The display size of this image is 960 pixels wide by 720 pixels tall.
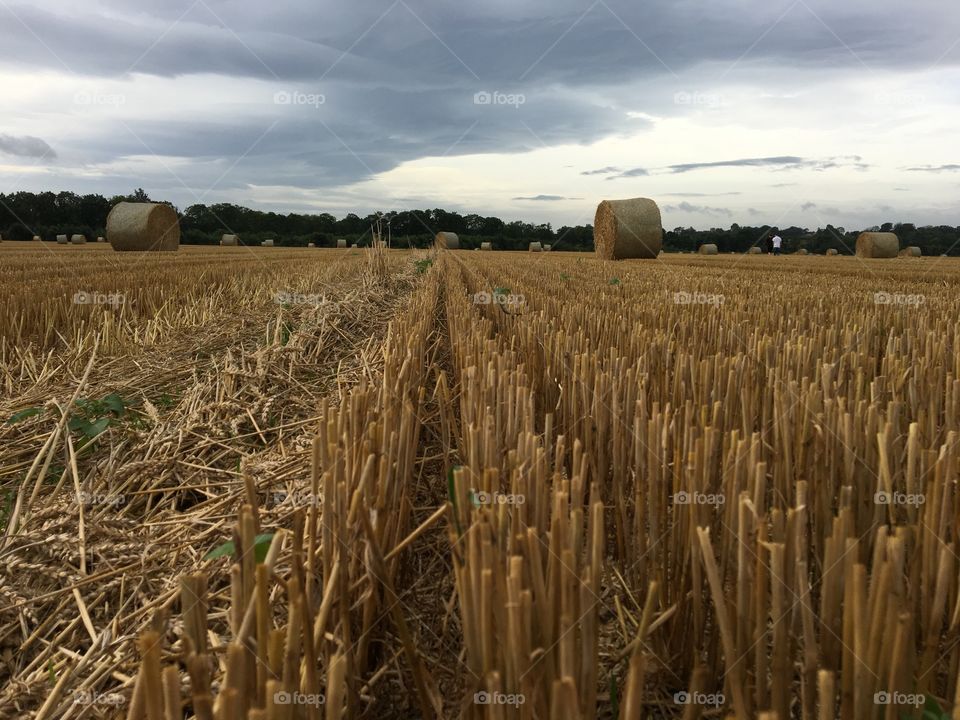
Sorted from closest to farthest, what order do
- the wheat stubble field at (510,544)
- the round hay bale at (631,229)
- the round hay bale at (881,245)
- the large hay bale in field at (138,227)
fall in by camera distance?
the wheat stubble field at (510,544)
the round hay bale at (631,229)
the large hay bale in field at (138,227)
the round hay bale at (881,245)

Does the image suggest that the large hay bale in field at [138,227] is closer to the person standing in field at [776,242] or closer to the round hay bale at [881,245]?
the round hay bale at [881,245]

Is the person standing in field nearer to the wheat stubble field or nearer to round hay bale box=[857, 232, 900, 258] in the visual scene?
round hay bale box=[857, 232, 900, 258]

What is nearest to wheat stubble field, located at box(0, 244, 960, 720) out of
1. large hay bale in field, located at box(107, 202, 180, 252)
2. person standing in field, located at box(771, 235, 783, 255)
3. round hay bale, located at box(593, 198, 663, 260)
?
round hay bale, located at box(593, 198, 663, 260)

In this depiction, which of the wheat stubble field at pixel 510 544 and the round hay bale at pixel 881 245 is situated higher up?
the round hay bale at pixel 881 245

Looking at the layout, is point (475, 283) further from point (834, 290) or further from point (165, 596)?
point (165, 596)

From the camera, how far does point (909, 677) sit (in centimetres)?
99

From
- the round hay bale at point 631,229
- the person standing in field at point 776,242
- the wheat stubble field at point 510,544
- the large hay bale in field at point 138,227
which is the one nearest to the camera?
the wheat stubble field at point 510,544

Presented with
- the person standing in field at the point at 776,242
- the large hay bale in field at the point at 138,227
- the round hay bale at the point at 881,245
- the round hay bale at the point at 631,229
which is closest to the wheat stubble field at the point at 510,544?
the round hay bale at the point at 631,229

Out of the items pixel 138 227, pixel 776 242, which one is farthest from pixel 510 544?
pixel 776 242

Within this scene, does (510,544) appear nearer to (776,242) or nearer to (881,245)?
(881,245)

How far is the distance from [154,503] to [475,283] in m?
5.77

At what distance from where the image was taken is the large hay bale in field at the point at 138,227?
19.6 m

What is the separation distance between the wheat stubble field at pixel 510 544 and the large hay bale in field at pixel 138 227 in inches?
712

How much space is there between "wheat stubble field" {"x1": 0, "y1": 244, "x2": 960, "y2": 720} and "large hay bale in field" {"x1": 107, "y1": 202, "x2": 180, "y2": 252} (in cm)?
1807
